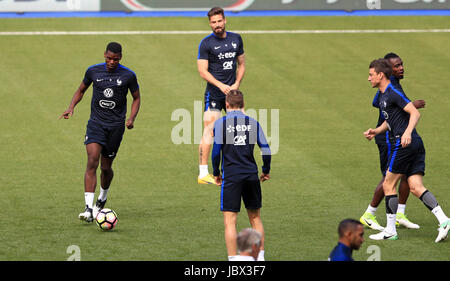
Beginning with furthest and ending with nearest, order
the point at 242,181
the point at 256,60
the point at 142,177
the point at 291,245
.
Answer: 1. the point at 256,60
2. the point at 142,177
3. the point at 291,245
4. the point at 242,181

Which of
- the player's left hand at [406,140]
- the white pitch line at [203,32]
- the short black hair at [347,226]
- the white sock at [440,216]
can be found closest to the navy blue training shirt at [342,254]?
the short black hair at [347,226]

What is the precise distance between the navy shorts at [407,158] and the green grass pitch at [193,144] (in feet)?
3.02

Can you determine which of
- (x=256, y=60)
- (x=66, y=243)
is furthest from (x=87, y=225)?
(x=256, y=60)

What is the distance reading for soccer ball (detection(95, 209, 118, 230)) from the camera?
11.4 metres

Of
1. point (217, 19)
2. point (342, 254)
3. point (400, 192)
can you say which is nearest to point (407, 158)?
point (400, 192)

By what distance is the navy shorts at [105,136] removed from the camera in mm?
12180

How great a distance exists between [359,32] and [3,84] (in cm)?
1044

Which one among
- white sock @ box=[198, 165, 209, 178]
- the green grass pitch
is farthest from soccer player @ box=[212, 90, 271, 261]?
white sock @ box=[198, 165, 209, 178]

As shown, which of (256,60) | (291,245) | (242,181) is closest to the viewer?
(242,181)

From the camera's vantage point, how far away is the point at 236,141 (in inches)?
384

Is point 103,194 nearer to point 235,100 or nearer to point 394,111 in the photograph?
point 235,100

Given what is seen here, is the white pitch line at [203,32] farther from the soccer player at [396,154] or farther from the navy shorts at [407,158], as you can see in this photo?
the navy shorts at [407,158]

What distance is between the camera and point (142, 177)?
14.8m

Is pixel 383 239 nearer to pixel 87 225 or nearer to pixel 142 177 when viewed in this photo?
pixel 87 225
